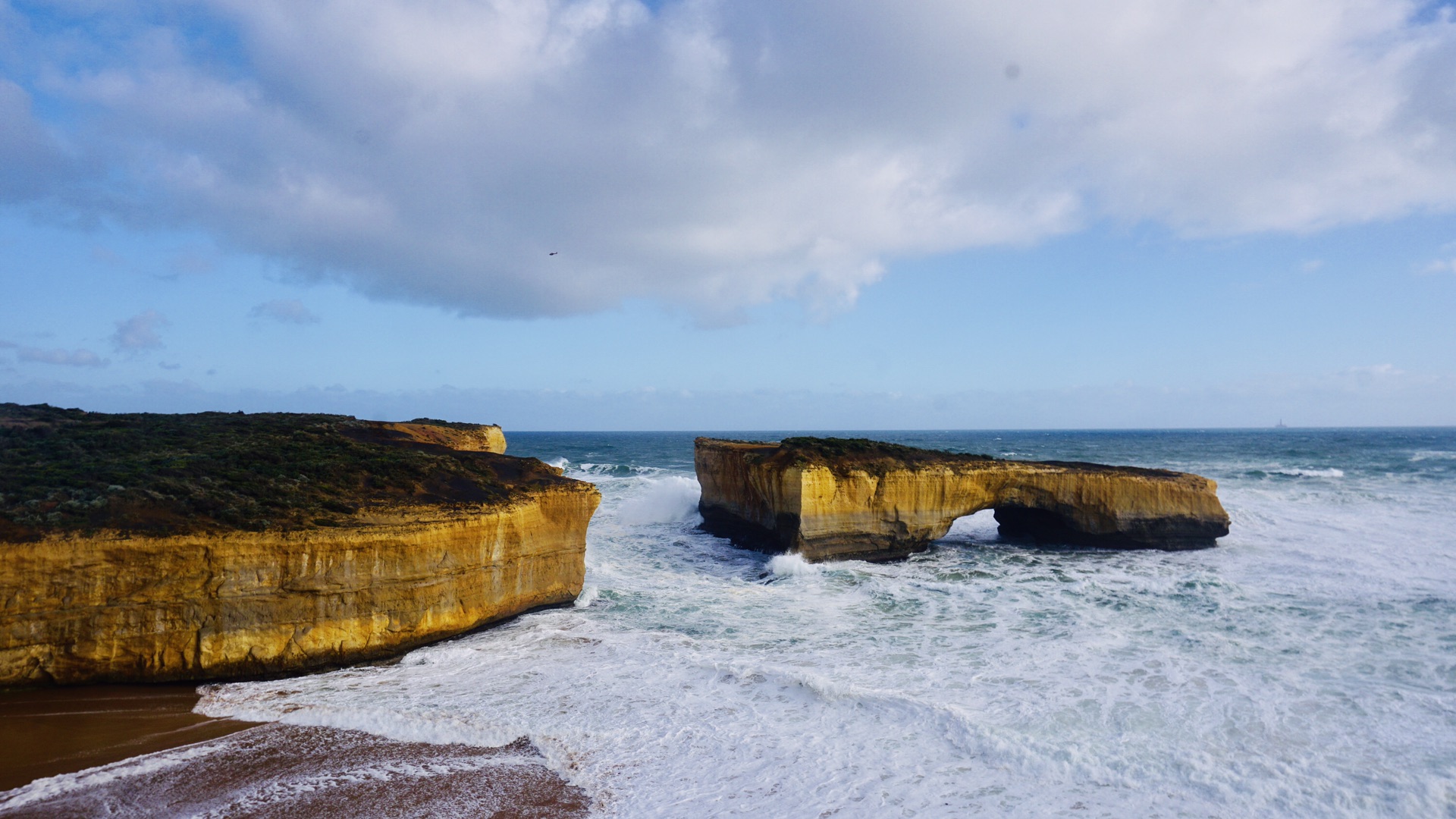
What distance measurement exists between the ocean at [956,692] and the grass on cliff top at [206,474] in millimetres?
2210

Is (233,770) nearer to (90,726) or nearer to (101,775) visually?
(101,775)

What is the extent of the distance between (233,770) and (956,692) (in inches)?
295

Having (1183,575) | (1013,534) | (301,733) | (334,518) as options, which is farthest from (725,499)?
(301,733)

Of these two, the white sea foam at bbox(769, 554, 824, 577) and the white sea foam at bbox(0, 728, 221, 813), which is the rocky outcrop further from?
the white sea foam at bbox(0, 728, 221, 813)

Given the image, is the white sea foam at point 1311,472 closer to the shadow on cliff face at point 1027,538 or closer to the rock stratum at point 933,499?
the rock stratum at point 933,499

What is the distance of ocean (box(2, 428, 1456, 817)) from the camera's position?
6.38 meters

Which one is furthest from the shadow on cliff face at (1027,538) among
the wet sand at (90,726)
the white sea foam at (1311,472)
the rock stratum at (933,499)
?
the white sea foam at (1311,472)

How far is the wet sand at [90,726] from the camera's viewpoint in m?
6.42

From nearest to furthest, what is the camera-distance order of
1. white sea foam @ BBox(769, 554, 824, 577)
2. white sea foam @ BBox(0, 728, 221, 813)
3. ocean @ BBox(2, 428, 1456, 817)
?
white sea foam @ BBox(0, 728, 221, 813) < ocean @ BBox(2, 428, 1456, 817) < white sea foam @ BBox(769, 554, 824, 577)

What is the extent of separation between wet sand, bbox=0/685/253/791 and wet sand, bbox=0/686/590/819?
0.05ft

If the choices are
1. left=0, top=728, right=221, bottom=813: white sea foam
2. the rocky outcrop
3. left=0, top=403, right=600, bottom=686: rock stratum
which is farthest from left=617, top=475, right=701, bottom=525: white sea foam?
left=0, top=728, right=221, bottom=813: white sea foam

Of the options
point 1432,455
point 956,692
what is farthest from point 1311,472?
point 956,692

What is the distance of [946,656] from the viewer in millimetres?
9719

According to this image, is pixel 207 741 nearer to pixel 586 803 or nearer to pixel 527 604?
pixel 586 803
